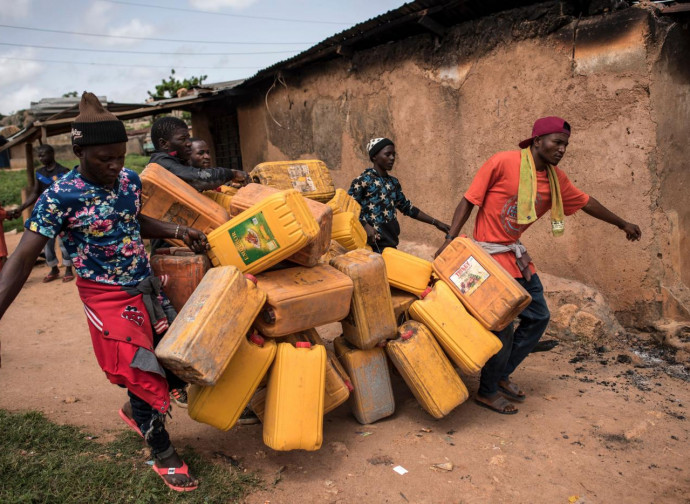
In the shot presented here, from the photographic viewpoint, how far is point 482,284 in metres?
3.13

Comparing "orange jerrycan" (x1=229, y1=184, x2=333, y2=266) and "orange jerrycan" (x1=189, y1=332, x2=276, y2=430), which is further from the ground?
"orange jerrycan" (x1=229, y1=184, x2=333, y2=266)

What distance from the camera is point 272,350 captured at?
2715 millimetres

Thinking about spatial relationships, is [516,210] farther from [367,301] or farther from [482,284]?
[367,301]

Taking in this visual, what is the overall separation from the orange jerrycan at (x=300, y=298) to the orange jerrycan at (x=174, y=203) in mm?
510

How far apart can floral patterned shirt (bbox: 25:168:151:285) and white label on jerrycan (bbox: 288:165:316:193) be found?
130 cm

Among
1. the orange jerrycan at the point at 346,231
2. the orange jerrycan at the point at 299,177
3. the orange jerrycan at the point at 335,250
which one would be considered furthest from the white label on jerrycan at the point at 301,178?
the orange jerrycan at the point at 335,250

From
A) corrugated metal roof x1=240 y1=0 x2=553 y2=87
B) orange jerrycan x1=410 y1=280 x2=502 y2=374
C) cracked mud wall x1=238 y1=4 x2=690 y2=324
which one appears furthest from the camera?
corrugated metal roof x1=240 y1=0 x2=553 y2=87

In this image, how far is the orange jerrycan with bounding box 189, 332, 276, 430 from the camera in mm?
2670

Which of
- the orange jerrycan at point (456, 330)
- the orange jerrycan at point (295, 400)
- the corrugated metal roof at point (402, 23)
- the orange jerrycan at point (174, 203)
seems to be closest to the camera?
the orange jerrycan at point (295, 400)

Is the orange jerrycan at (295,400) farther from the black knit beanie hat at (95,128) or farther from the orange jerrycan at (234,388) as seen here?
the black knit beanie hat at (95,128)

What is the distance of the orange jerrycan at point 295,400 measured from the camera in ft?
8.68

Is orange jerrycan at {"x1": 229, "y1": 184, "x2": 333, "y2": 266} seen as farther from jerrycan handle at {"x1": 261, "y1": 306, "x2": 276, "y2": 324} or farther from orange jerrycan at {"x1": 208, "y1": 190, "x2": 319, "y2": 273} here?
jerrycan handle at {"x1": 261, "y1": 306, "x2": 276, "y2": 324}

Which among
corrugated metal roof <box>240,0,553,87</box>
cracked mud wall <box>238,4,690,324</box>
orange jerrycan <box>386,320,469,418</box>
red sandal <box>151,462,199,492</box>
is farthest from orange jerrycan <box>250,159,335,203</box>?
corrugated metal roof <box>240,0,553,87</box>

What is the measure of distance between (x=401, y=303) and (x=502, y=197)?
3.08ft
